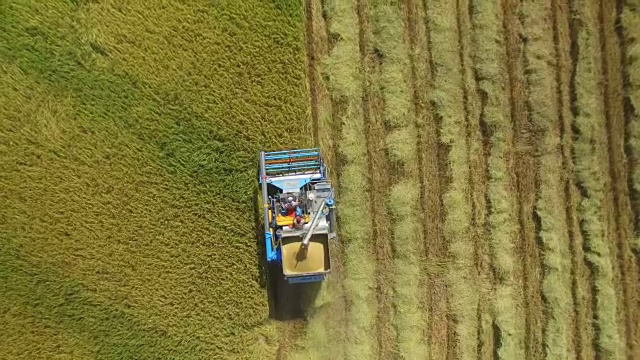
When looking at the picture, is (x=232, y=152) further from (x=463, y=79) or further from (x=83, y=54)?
(x=463, y=79)

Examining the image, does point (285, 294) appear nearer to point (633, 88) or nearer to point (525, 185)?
point (525, 185)

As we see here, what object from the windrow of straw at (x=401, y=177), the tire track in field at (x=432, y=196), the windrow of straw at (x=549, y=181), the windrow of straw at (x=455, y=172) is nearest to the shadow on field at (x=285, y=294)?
the windrow of straw at (x=401, y=177)

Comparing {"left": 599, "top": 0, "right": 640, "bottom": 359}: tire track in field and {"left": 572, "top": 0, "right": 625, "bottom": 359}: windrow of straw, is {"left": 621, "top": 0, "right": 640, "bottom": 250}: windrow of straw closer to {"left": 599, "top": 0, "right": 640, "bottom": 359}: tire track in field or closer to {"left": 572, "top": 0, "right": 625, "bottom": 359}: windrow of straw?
{"left": 599, "top": 0, "right": 640, "bottom": 359}: tire track in field

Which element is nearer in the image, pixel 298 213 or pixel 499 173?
pixel 298 213

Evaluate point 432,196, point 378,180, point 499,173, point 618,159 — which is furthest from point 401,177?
point 618,159

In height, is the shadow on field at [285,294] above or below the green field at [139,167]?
below

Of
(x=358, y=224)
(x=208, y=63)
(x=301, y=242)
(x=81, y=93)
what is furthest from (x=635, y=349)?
(x=81, y=93)

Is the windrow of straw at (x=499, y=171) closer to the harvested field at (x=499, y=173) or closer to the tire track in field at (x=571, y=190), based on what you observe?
the harvested field at (x=499, y=173)
